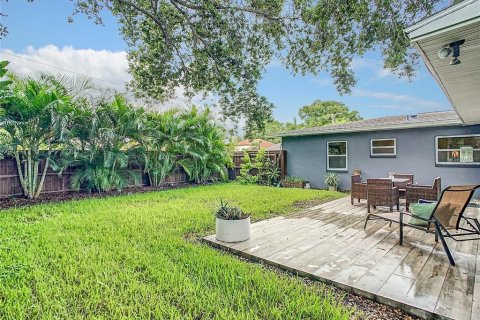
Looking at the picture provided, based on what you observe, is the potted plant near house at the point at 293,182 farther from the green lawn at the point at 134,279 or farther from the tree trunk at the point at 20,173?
the tree trunk at the point at 20,173

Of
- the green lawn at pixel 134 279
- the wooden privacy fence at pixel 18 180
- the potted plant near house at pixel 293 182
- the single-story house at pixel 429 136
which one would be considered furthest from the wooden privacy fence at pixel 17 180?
the single-story house at pixel 429 136

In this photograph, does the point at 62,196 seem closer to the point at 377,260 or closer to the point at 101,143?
the point at 101,143

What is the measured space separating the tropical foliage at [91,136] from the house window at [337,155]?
205 inches

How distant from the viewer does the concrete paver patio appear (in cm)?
237

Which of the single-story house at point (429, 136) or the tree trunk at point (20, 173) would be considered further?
the tree trunk at point (20, 173)

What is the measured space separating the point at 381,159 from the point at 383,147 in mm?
462

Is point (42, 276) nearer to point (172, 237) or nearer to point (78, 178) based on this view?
point (172, 237)

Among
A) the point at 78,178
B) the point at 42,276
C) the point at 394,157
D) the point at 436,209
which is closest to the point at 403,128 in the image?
the point at 394,157

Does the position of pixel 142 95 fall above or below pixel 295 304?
above

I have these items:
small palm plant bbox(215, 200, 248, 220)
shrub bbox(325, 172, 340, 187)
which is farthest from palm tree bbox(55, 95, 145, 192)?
shrub bbox(325, 172, 340, 187)

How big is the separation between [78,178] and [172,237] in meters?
5.73

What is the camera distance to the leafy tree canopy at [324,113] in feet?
101

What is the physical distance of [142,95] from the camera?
7477 millimetres

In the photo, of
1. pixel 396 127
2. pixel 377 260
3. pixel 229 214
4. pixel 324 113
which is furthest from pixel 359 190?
pixel 324 113
